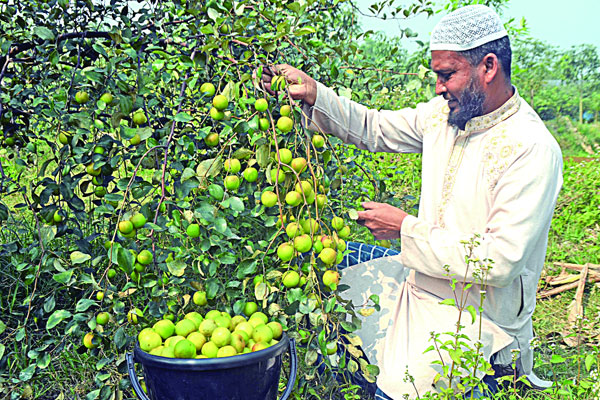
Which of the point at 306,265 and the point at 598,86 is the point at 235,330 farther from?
the point at 598,86

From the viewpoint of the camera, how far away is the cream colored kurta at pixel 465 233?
1.84 meters

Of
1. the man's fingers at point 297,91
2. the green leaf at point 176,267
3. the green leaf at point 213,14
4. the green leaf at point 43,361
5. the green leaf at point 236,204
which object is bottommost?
the green leaf at point 43,361

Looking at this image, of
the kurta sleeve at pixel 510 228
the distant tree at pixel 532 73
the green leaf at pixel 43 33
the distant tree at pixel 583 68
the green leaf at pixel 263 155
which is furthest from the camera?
the distant tree at pixel 583 68

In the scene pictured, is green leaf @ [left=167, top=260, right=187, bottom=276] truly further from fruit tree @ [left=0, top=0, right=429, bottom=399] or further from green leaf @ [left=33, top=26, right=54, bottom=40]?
green leaf @ [left=33, top=26, right=54, bottom=40]

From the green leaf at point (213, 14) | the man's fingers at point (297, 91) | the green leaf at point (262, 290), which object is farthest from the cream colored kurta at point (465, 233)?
the green leaf at point (262, 290)

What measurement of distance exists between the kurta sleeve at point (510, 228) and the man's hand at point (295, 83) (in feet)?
1.88

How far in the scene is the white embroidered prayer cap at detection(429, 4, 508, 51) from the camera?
1.91 meters

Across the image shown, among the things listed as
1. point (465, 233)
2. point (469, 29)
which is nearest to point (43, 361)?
point (465, 233)

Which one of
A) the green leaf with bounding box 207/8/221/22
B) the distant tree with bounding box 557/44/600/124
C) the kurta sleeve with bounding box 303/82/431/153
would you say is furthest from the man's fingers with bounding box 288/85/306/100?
the distant tree with bounding box 557/44/600/124

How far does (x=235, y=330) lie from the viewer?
1.58 m

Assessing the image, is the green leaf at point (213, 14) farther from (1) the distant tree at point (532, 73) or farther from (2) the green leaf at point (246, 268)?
(1) the distant tree at point (532, 73)

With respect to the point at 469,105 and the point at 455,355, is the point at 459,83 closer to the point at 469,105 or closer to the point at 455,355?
the point at 469,105

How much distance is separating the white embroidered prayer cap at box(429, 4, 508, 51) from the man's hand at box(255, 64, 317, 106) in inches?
18.7

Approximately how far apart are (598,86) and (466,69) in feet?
42.3
